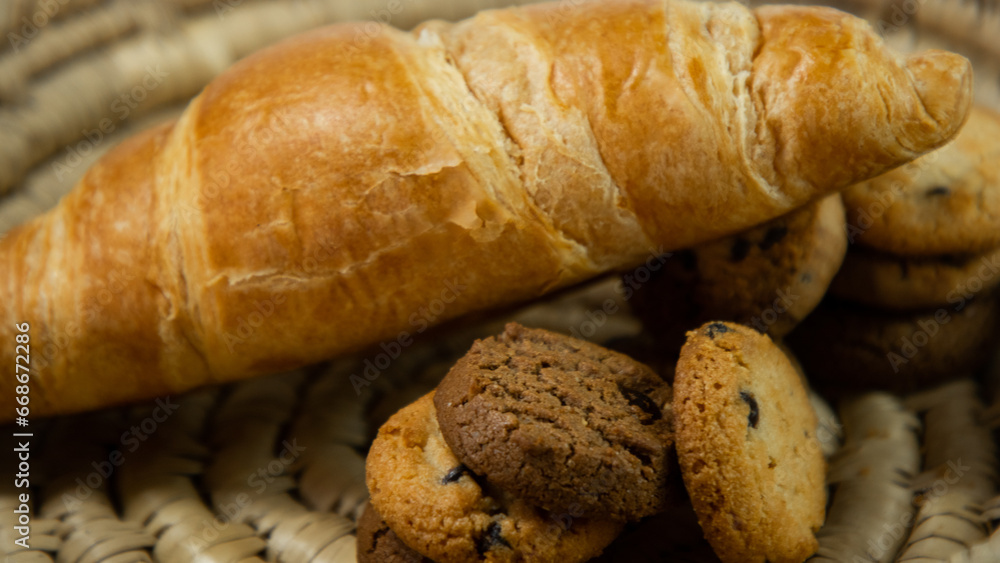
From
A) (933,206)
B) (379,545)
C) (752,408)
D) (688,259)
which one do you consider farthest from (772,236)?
(379,545)

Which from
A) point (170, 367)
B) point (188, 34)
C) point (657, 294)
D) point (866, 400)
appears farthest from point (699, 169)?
point (188, 34)

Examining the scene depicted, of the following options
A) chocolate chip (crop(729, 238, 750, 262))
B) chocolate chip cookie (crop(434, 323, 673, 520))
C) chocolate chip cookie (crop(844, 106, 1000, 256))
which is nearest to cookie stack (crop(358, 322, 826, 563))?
chocolate chip cookie (crop(434, 323, 673, 520))

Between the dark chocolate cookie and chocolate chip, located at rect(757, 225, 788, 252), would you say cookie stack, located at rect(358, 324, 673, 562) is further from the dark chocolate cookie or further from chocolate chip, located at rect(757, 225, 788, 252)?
chocolate chip, located at rect(757, 225, 788, 252)

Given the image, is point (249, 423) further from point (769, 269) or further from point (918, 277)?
point (918, 277)

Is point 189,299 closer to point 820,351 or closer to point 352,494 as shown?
point 352,494

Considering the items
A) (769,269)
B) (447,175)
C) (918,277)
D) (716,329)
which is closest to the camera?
(716,329)

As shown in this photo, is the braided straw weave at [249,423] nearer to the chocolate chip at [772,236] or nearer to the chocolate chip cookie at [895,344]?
the chocolate chip cookie at [895,344]

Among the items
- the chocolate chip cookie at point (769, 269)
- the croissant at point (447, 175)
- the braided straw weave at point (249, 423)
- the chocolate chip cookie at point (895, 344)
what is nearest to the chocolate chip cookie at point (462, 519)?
the braided straw weave at point (249, 423)
